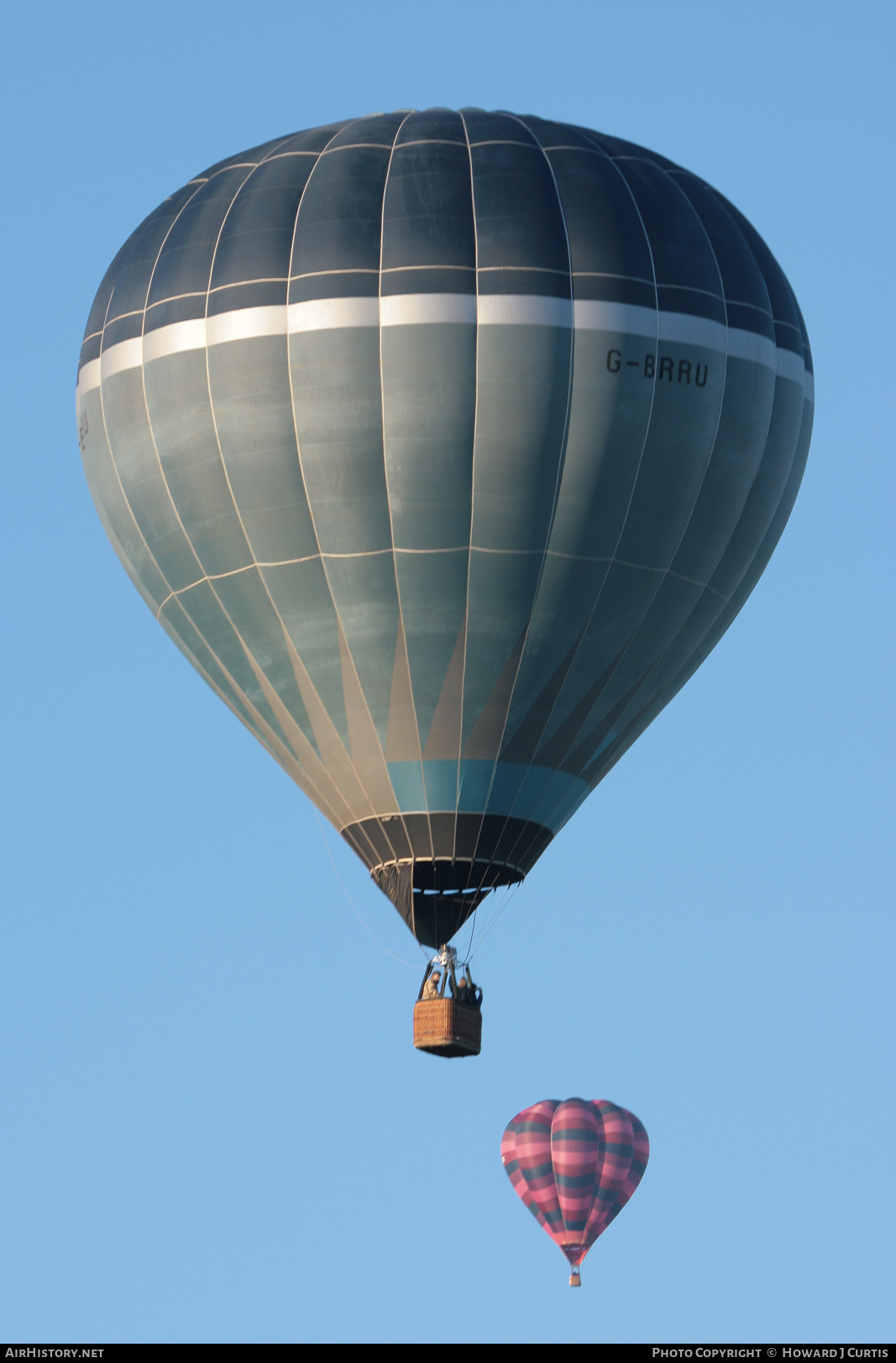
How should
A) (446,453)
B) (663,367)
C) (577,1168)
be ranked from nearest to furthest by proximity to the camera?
(446,453) → (663,367) → (577,1168)

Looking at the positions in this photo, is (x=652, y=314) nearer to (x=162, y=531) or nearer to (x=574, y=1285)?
(x=162, y=531)

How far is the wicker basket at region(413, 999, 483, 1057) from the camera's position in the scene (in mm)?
29078

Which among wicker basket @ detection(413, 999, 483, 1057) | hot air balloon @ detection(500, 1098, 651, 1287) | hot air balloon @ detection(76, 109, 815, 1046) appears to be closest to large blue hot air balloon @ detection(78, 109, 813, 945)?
hot air balloon @ detection(76, 109, 815, 1046)

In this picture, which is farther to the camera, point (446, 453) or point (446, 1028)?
point (446, 1028)

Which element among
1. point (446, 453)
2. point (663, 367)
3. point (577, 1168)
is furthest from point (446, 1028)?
point (577, 1168)

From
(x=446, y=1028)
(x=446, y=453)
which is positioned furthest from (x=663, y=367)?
(x=446, y=1028)

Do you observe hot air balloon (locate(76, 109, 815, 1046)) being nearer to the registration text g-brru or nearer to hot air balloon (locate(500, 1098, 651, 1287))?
the registration text g-brru

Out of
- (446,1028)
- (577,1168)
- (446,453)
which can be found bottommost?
(446,1028)

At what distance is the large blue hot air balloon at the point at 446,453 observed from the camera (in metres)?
28.9

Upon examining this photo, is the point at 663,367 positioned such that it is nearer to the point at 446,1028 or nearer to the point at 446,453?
the point at 446,453

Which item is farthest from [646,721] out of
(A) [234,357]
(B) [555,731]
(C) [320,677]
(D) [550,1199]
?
(D) [550,1199]

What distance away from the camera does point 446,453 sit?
28.8 meters

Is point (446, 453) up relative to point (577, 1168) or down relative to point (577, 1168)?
up

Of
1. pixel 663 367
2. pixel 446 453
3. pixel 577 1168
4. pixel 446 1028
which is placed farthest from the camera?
pixel 577 1168
